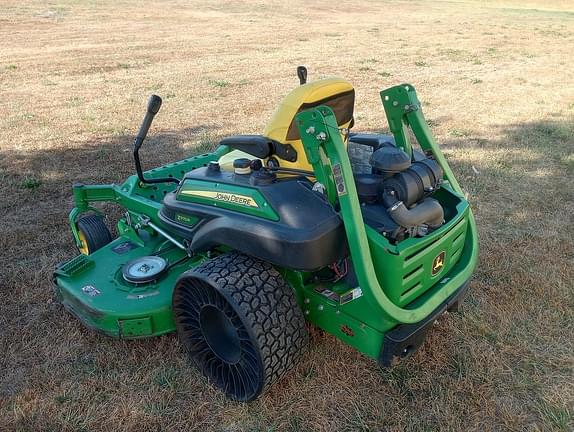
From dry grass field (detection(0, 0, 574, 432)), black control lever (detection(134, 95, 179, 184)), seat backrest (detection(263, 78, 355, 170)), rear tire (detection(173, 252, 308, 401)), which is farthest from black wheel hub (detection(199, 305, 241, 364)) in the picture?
black control lever (detection(134, 95, 179, 184))

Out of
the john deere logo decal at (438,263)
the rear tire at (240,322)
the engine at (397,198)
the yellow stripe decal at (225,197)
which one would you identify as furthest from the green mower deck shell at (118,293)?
the john deere logo decal at (438,263)

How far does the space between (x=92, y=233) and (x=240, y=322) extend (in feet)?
5.83

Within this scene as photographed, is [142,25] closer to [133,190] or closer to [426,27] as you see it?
[426,27]

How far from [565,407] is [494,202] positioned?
267cm

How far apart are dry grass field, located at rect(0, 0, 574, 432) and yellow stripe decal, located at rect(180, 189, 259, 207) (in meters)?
0.91

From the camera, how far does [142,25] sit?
19.9 m

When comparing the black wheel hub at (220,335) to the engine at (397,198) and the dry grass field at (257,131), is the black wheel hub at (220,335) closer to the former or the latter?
the dry grass field at (257,131)

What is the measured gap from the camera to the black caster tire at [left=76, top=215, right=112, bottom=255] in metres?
3.87

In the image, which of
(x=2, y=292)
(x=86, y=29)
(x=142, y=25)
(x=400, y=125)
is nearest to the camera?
(x=400, y=125)

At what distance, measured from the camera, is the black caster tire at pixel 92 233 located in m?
3.87

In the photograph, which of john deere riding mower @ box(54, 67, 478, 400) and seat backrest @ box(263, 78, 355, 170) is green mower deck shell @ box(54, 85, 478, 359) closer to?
john deere riding mower @ box(54, 67, 478, 400)

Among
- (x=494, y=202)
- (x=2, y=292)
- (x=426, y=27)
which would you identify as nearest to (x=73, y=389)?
(x=2, y=292)

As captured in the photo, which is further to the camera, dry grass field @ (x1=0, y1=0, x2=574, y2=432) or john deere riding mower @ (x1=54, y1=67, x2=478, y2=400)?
dry grass field @ (x1=0, y1=0, x2=574, y2=432)

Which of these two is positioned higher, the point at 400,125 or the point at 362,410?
the point at 400,125
